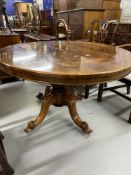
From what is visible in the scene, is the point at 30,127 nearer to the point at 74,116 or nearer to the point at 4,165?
the point at 74,116

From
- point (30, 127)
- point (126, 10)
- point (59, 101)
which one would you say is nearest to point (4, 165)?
point (30, 127)

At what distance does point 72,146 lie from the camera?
147cm

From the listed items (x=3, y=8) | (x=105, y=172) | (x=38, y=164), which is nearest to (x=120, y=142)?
(x=105, y=172)

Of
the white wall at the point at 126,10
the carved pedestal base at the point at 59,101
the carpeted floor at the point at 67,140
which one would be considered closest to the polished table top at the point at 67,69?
the carved pedestal base at the point at 59,101

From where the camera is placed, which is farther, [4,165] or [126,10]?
[126,10]

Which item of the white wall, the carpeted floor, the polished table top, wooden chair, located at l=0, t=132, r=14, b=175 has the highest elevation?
the white wall

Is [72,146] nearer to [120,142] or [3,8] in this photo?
[120,142]

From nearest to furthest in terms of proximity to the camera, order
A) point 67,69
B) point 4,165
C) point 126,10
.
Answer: point 67,69
point 4,165
point 126,10

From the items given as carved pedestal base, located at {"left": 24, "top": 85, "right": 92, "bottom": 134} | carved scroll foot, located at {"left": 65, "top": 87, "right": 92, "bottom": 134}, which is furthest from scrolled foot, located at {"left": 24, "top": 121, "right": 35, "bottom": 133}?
carved scroll foot, located at {"left": 65, "top": 87, "right": 92, "bottom": 134}

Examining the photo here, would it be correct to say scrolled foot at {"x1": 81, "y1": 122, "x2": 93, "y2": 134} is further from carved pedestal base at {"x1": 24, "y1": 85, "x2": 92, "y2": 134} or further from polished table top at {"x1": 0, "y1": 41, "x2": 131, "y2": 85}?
polished table top at {"x1": 0, "y1": 41, "x2": 131, "y2": 85}

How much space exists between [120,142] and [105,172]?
14.8 inches

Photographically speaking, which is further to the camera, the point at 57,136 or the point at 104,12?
the point at 104,12

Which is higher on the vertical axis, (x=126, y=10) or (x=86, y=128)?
(x=126, y=10)

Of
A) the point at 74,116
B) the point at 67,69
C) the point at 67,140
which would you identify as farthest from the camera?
the point at 74,116
